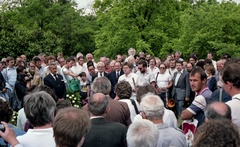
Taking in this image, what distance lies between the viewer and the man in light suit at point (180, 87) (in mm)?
11617

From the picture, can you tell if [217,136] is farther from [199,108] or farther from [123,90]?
[123,90]

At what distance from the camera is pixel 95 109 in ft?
15.0

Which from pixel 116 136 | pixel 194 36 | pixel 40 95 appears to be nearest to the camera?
pixel 40 95

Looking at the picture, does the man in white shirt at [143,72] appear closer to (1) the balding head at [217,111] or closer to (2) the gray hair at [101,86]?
(2) the gray hair at [101,86]

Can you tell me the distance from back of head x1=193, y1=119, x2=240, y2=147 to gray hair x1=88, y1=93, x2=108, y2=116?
223 centimetres

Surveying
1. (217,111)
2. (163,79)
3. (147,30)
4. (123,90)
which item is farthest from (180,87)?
(147,30)

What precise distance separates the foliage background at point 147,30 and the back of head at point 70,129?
75.6ft

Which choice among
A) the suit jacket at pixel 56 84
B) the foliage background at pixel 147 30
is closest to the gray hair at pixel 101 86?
the suit jacket at pixel 56 84

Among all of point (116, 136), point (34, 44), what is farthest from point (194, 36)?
point (116, 136)

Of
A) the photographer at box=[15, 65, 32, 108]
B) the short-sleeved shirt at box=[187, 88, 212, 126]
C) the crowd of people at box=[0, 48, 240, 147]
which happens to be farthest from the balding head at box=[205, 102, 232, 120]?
the photographer at box=[15, 65, 32, 108]

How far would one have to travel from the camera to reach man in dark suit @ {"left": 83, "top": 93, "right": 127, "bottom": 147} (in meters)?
4.30

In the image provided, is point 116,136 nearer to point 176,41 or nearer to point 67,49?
point 176,41

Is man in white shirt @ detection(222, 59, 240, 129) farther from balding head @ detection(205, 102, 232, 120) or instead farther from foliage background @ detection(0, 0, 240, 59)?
foliage background @ detection(0, 0, 240, 59)

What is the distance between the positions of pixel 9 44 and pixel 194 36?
14.2 meters
